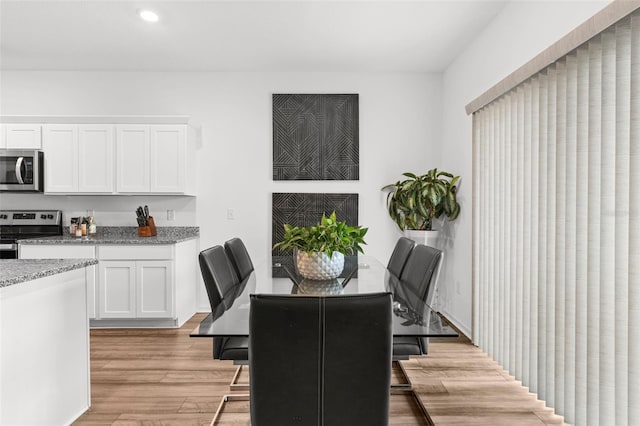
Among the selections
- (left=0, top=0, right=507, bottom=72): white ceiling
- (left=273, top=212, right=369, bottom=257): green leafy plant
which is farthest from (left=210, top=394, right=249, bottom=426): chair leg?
(left=0, top=0, right=507, bottom=72): white ceiling

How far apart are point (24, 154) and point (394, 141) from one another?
3.74 meters

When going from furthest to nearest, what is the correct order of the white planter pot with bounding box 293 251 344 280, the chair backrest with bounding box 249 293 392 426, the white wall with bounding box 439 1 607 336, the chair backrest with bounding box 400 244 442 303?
the white wall with bounding box 439 1 607 336
the white planter pot with bounding box 293 251 344 280
the chair backrest with bounding box 400 244 442 303
the chair backrest with bounding box 249 293 392 426

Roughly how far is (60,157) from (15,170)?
41cm

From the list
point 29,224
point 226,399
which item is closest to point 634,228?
point 226,399

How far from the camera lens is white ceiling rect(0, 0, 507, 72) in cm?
303

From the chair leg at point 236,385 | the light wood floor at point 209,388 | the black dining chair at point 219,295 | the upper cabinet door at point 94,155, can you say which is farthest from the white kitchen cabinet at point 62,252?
the black dining chair at point 219,295

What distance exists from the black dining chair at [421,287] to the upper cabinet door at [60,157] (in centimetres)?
357

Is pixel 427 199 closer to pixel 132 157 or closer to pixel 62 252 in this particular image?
pixel 132 157

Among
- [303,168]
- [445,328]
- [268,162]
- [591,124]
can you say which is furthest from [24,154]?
[591,124]

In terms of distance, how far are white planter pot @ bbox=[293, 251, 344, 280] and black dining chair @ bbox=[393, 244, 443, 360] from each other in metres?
0.40

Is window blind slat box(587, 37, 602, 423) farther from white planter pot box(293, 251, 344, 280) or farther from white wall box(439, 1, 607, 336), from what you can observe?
white planter pot box(293, 251, 344, 280)

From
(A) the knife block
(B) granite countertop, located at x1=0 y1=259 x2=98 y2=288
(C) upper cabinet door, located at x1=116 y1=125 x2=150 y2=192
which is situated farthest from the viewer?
(A) the knife block

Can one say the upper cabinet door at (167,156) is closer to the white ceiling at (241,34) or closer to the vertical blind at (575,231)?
the white ceiling at (241,34)

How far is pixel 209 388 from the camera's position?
2629 millimetres
